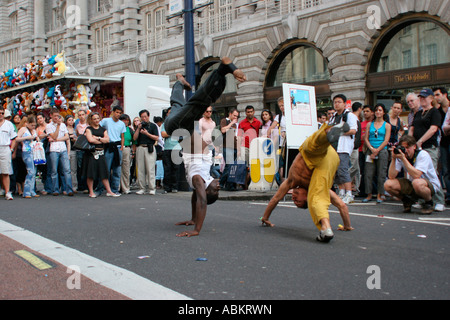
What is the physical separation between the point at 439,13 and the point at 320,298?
14879 mm

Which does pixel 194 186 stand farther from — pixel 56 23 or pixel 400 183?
pixel 56 23

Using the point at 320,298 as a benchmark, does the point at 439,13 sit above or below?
above

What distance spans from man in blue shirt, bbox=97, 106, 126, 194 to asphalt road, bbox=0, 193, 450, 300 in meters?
3.03

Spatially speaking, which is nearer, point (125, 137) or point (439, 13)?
point (125, 137)

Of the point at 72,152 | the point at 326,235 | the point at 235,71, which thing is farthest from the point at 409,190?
the point at 72,152

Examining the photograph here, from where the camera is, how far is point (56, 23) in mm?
40875

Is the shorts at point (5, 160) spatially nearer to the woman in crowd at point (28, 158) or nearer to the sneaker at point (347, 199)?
the woman in crowd at point (28, 158)

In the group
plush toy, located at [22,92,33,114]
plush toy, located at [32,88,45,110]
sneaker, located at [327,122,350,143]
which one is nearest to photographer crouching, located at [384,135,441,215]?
sneaker, located at [327,122,350,143]

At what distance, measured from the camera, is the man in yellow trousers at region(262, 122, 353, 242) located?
Answer: 5.71m

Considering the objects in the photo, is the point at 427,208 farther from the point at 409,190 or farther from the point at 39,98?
the point at 39,98

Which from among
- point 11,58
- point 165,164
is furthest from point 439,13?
point 11,58

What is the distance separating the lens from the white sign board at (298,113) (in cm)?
1073

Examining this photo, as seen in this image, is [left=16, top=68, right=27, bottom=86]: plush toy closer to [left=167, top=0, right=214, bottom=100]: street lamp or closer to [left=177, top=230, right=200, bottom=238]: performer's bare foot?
[left=167, top=0, right=214, bottom=100]: street lamp

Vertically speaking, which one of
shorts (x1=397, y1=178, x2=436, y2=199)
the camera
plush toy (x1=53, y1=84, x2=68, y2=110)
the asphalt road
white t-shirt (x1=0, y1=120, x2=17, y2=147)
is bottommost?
the asphalt road
